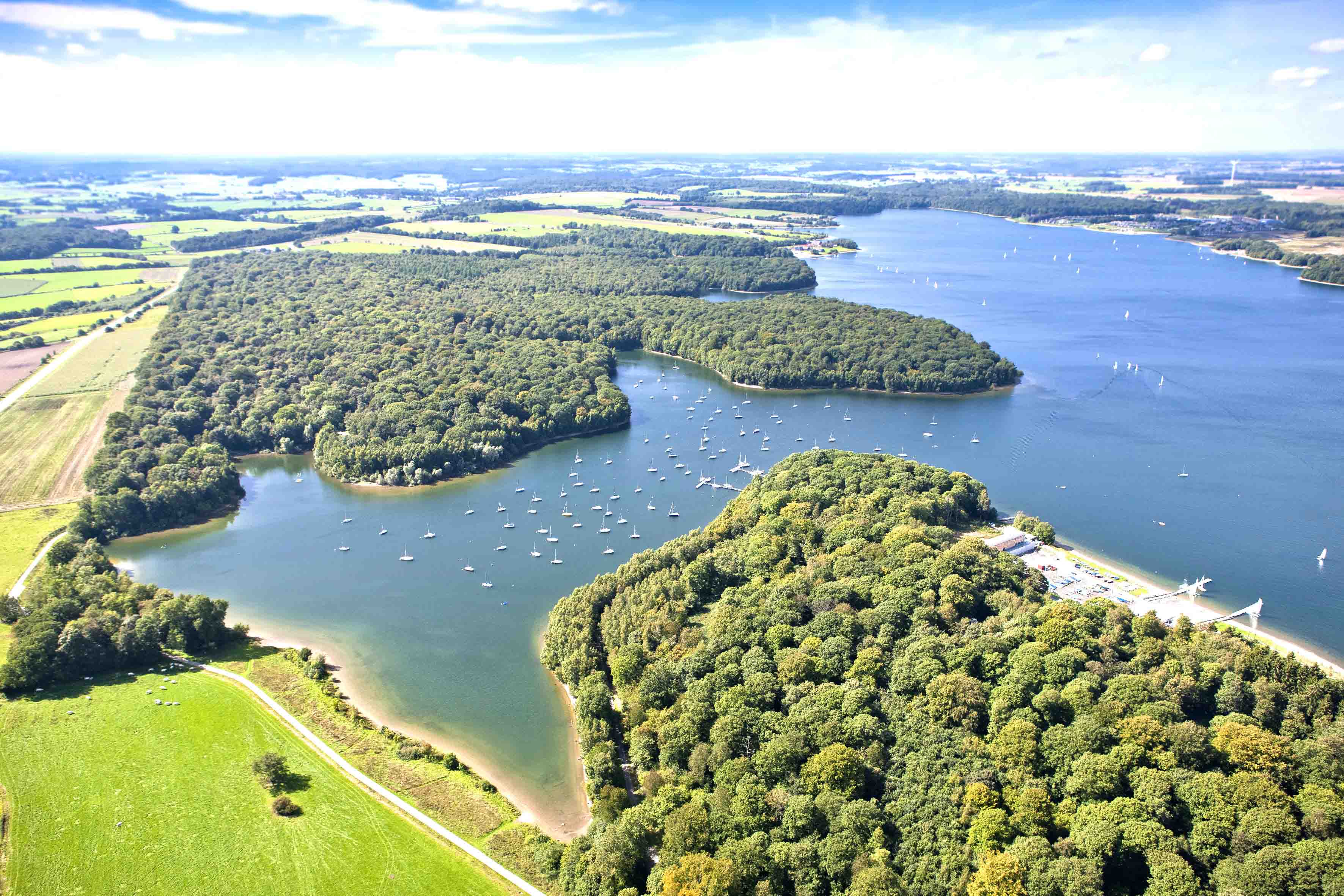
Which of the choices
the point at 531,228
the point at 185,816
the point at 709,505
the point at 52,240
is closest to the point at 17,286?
the point at 52,240

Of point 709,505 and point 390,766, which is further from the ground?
point 709,505

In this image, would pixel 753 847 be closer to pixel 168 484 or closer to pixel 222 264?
pixel 168 484

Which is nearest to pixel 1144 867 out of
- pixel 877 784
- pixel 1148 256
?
pixel 877 784

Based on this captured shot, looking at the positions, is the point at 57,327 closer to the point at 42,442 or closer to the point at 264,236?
the point at 42,442

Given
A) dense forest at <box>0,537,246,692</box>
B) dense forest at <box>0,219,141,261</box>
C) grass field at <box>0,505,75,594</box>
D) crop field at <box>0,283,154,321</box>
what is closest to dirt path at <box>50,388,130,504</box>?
grass field at <box>0,505,75,594</box>

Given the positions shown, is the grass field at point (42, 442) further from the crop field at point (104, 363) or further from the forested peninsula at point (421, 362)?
the forested peninsula at point (421, 362)
